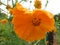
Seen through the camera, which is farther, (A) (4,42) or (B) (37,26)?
(A) (4,42)

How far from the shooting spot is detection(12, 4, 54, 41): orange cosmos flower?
0.48 metres

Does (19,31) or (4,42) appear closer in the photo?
(19,31)

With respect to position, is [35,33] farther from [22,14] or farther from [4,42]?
→ [4,42]

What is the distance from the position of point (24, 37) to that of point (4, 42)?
200 centimetres

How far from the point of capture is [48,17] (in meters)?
0.49

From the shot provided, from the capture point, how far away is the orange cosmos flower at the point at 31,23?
1.59 feet

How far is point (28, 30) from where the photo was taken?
0.50m

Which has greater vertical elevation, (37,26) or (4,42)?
(37,26)

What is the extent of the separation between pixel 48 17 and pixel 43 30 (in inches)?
1.3

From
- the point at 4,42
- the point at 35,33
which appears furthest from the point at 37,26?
the point at 4,42

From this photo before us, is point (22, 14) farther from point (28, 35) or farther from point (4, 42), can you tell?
point (4, 42)

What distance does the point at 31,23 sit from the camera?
1.70ft

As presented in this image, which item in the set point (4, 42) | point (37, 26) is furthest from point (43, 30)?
point (4, 42)

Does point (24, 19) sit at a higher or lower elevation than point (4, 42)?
higher
